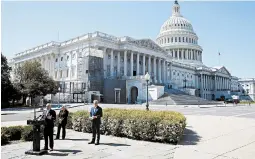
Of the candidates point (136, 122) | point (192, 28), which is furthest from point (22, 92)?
point (192, 28)

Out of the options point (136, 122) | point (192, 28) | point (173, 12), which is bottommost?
point (136, 122)

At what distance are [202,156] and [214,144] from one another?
2.16m

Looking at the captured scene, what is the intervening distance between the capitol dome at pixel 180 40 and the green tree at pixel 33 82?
71860mm

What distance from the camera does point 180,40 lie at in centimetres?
11419

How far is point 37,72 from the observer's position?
2035 inches

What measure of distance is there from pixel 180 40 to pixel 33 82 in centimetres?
8043

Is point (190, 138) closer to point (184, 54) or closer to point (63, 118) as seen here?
point (63, 118)

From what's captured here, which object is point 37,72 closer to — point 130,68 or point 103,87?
point 103,87

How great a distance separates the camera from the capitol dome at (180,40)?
114m

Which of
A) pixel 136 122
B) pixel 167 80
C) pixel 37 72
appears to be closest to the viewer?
pixel 136 122

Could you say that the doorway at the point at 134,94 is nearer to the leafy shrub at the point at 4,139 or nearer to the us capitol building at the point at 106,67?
the us capitol building at the point at 106,67

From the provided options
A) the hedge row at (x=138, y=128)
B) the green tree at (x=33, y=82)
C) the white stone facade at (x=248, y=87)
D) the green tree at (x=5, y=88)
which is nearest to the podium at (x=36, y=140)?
the hedge row at (x=138, y=128)

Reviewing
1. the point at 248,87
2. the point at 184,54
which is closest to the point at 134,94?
the point at 184,54

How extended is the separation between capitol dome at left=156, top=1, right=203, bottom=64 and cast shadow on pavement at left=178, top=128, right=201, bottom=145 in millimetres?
101579
